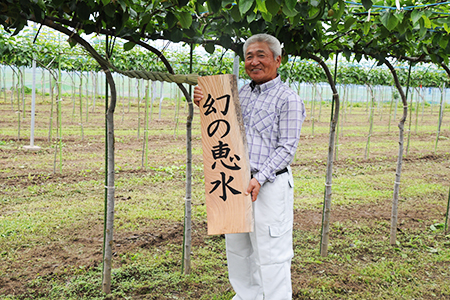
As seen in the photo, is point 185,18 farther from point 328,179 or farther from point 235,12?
point 328,179

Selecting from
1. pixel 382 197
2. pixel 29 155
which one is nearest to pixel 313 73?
pixel 382 197

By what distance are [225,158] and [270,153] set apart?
252 mm

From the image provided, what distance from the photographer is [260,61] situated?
197 centimetres

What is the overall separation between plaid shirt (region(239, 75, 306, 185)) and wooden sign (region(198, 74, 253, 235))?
0.10 metres

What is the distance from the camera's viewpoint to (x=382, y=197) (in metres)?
5.36

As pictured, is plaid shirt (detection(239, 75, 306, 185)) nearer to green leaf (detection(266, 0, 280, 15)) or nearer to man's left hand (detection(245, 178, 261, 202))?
man's left hand (detection(245, 178, 261, 202))

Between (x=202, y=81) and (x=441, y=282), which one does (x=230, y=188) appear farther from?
(x=441, y=282)

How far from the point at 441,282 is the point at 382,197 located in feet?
8.15

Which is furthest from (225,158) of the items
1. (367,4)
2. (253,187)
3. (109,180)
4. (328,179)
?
(328,179)

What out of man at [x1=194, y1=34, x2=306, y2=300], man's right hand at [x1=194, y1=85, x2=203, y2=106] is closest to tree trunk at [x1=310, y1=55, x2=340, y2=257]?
man at [x1=194, y1=34, x2=306, y2=300]

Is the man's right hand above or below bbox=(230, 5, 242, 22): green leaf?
below

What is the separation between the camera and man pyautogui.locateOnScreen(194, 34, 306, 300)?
6.37 feet

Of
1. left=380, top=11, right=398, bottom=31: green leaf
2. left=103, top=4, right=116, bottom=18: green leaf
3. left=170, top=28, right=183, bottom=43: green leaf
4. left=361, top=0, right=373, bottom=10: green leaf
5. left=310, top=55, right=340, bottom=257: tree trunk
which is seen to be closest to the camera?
left=361, top=0, right=373, bottom=10: green leaf

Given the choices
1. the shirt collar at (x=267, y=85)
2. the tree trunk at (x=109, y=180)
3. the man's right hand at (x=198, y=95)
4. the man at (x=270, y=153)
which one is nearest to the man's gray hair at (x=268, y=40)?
the man at (x=270, y=153)
